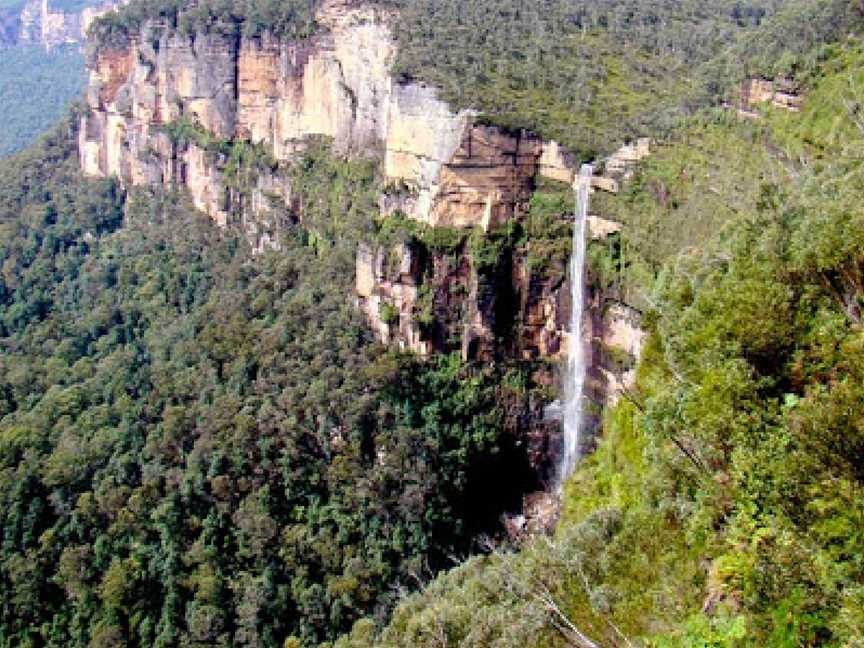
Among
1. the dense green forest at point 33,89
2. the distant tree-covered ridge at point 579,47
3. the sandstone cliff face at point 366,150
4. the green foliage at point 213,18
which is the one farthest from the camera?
the dense green forest at point 33,89

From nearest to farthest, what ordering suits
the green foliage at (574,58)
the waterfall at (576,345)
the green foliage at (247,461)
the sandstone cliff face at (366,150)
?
the green foliage at (247,461) → the waterfall at (576,345) → the sandstone cliff face at (366,150) → the green foliage at (574,58)

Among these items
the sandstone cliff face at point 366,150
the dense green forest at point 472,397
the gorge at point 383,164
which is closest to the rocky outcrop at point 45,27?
the sandstone cliff face at point 366,150

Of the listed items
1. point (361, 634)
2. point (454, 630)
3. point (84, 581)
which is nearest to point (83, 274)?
point (84, 581)

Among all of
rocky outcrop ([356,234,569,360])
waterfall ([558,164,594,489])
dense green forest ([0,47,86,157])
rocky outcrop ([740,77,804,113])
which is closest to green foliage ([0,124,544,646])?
rocky outcrop ([356,234,569,360])

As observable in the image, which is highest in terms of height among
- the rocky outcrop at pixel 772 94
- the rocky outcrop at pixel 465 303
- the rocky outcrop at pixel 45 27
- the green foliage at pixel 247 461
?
the rocky outcrop at pixel 772 94

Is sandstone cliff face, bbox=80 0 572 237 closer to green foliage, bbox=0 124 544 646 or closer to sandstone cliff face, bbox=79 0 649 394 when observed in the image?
sandstone cliff face, bbox=79 0 649 394

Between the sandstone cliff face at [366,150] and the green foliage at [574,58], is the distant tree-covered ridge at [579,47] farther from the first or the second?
the sandstone cliff face at [366,150]
